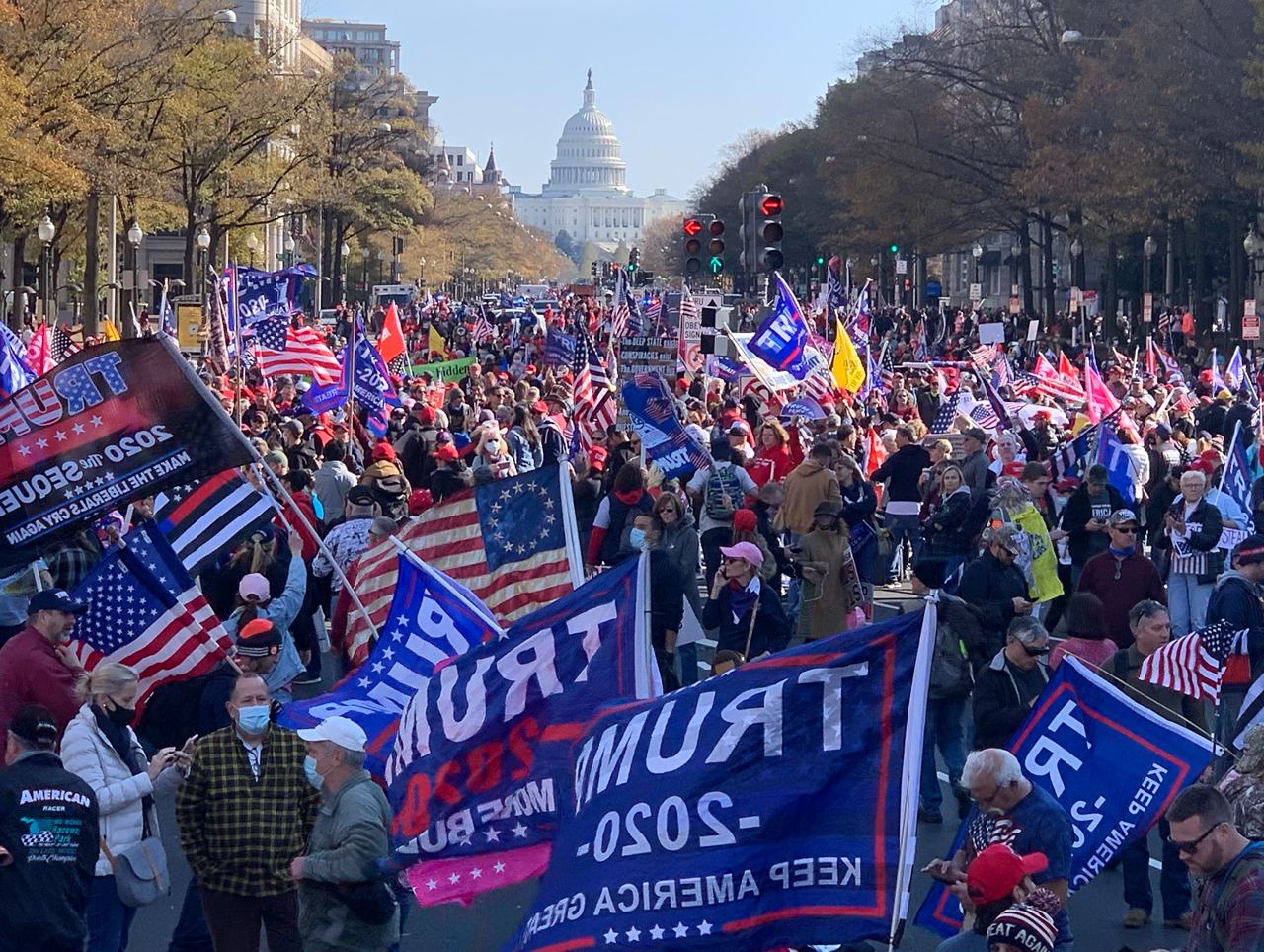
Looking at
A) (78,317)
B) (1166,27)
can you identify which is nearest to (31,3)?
(1166,27)

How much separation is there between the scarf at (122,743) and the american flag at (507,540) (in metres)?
2.08

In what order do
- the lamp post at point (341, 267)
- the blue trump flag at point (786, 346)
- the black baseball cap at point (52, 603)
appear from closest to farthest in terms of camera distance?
1. the black baseball cap at point (52, 603)
2. the blue trump flag at point (786, 346)
3. the lamp post at point (341, 267)

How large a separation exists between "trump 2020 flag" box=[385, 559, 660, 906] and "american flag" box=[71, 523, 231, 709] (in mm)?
2308

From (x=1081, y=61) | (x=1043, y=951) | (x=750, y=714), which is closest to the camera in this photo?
(x=1043, y=951)

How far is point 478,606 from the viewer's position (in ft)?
27.6

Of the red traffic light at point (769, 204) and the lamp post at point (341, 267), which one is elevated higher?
the red traffic light at point (769, 204)

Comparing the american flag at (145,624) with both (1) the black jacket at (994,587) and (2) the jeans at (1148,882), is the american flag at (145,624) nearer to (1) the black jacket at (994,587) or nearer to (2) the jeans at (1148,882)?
(2) the jeans at (1148,882)

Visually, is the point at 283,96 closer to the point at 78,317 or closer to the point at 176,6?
the point at 176,6

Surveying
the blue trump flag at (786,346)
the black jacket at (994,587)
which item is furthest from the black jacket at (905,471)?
the blue trump flag at (786,346)

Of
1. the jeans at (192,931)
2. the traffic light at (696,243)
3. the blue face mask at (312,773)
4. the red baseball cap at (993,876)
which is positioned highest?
the traffic light at (696,243)

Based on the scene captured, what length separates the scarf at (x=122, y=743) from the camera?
25.1ft

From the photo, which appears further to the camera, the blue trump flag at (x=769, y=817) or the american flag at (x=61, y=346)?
the american flag at (x=61, y=346)

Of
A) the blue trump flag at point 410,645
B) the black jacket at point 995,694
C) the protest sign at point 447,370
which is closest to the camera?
the blue trump flag at point 410,645

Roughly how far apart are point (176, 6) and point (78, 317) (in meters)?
14.7
